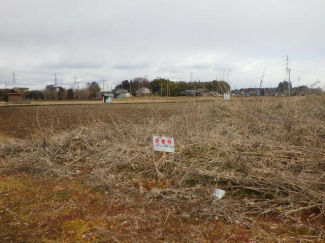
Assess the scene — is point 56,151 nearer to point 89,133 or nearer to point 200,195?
point 89,133

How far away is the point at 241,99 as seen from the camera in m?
7.15

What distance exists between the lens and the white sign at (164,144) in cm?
378

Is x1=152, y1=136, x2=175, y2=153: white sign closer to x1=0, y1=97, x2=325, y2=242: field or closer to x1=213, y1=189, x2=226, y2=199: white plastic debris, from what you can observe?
x1=0, y1=97, x2=325, y2=242: field

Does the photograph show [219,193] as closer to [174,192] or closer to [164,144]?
[174,192]

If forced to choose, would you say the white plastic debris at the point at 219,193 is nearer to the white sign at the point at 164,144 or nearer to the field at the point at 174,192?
the field at the point at 174,192

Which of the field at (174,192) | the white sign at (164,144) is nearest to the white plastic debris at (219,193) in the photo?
the field at (174,192)

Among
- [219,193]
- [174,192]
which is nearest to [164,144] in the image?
[174,192]

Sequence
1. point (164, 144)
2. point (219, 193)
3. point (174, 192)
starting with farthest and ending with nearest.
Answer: point (164, 144) < point (174, 192) < point (219, 193)

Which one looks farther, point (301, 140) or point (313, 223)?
point (301, 140)

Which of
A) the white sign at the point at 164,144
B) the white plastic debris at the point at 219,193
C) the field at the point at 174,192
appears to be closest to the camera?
the field at the point at 174,192

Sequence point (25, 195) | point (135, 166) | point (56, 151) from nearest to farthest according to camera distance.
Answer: point (25, 195)
point (135, 166)
point (56, 151)

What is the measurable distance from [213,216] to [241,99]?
493 centimetres

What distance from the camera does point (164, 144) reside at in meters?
3.86

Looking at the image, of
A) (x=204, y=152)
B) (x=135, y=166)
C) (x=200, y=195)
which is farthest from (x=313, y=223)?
(x=135, y=166)
